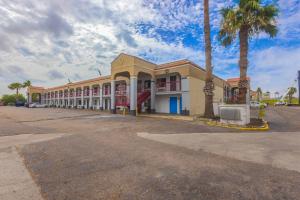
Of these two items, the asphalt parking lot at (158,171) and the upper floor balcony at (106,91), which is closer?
the asphalt parking lot at (158,171)

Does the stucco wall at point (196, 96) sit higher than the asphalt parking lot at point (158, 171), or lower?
higher

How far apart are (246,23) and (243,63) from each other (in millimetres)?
3122

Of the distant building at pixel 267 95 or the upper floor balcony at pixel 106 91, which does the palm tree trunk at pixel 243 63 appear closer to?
the upper floor balcony at pixel 106 91

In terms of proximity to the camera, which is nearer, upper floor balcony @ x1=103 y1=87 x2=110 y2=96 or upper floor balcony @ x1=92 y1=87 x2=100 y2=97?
upper floor balcony @ x1=103 y1=87 x2=110 y2=96

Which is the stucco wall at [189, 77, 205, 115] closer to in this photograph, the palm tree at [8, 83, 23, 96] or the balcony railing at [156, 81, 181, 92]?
the balcony railing at [156, 81, 181, 92]

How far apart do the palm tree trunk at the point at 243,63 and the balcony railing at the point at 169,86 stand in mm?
9435

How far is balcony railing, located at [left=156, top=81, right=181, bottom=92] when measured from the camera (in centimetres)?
2293

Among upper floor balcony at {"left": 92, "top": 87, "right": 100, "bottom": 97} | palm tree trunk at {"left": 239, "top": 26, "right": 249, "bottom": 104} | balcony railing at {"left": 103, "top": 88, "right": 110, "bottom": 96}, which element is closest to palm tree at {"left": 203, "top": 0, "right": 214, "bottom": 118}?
palm tree trunk at {"left": 239, "top": 26, "right": 249, "bottom": 104}

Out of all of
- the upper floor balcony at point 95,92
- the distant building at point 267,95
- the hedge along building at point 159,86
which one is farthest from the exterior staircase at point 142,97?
the distant building at point 267,95

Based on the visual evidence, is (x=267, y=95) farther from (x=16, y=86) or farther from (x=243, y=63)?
(x=16, y=86)

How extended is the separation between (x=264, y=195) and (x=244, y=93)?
1207 cm

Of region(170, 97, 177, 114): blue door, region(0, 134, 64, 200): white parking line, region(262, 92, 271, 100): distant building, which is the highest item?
region(262, 92, 271, 100): distant building

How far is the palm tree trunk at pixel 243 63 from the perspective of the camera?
1367cm

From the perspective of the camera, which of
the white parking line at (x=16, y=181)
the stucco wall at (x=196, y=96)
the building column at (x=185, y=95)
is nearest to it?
the white parking line at (x=16, y=181)
